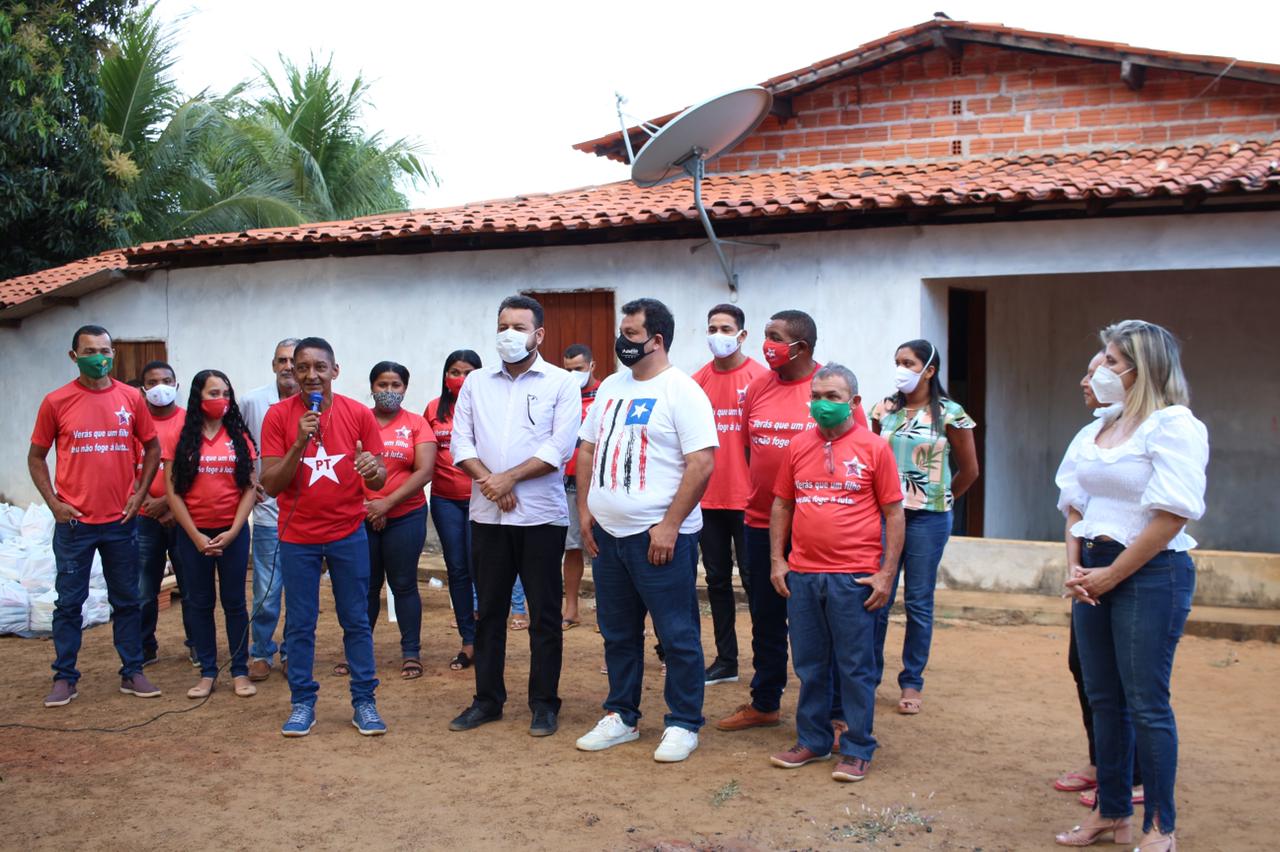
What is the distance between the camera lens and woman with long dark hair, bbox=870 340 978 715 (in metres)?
5.96

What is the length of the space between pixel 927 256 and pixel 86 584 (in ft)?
21.0

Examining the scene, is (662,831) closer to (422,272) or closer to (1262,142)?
(422,272)

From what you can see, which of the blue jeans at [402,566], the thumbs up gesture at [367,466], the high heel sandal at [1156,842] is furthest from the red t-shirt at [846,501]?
the blue jeans at [402,566]

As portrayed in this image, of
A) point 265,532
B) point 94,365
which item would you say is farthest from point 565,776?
point 94,365

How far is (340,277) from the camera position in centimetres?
1177

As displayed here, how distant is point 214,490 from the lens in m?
6.41

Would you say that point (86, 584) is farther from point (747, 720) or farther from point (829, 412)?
point (829, 412)

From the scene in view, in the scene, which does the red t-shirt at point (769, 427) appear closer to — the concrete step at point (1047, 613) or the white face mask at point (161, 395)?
the concrete step at point (1047, 613)

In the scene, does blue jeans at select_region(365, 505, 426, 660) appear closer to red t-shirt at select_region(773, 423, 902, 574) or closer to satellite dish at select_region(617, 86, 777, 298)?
red t-shirt at select_region(773, 423, 902, 574)

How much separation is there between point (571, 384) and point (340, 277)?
263 inches

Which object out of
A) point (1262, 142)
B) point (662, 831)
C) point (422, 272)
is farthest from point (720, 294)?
point (662, 831)

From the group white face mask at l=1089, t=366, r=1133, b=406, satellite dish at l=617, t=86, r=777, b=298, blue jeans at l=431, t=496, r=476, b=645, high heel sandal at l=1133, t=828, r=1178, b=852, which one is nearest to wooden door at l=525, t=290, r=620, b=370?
satellite dish at l=617, t=86, r=777, b=298

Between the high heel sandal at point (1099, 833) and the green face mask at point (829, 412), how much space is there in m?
1.82

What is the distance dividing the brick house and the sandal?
4.98 metres
